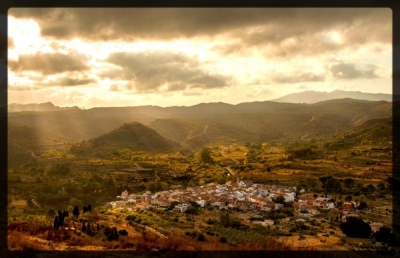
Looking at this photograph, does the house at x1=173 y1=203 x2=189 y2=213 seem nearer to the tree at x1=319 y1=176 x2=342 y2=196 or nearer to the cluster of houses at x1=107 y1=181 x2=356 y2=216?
the cluster of houses at x1=107 y1=181 x2=356 y2=216

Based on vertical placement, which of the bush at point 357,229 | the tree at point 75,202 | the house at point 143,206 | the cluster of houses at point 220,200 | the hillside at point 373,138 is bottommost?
the tree at point 75,202

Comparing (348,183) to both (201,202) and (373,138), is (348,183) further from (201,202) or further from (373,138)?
(373,138)

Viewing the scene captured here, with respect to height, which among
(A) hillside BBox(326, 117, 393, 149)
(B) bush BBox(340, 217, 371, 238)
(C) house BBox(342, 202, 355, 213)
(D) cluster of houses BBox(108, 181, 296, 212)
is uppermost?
(A) hillside BBox(326, 117, 393, 149)

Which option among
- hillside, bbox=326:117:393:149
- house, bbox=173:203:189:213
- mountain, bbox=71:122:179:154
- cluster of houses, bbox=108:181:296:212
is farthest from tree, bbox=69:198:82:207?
hillside, bbox=326:117:393:149

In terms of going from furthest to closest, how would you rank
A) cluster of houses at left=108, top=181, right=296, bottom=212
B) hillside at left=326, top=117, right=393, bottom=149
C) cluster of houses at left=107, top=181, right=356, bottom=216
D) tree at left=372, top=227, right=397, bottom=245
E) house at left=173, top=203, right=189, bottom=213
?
hillside at left=326, top=117, right=393, bottom=149 → cluster of houses at left=108, top=181, right=296, bottom=212 → cluster of houses at left=107, top=181, right=356, bottom=216 → house at left=173, top=203, right=189, bottom=213 → tree at left=372, top=227, right=397, bottom=245

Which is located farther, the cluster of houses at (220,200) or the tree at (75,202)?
the tree at (75,202)

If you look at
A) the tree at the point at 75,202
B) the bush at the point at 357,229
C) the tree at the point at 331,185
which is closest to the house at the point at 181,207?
the tree at the point at 75,202

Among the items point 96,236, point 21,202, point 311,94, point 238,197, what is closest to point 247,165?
point 238,197

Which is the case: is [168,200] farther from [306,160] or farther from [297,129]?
[297,129]

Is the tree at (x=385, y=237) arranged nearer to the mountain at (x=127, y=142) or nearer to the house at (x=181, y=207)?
the house at (x=181, y=207)
